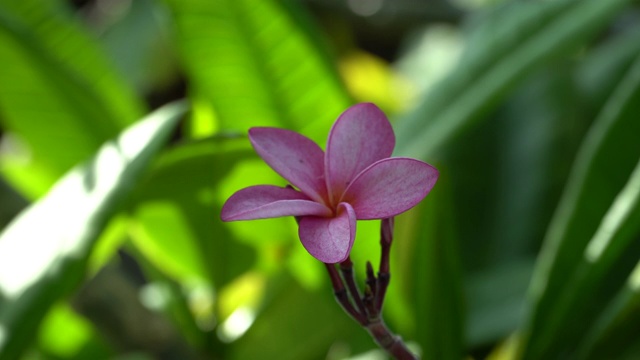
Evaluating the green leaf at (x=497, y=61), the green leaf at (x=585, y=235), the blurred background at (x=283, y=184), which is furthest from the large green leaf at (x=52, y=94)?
the green leaf at (x=585, y=235)

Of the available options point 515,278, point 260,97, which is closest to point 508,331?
point 515,278

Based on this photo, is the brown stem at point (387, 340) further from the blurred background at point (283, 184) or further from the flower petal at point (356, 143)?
the blurred background at point (283, 184)

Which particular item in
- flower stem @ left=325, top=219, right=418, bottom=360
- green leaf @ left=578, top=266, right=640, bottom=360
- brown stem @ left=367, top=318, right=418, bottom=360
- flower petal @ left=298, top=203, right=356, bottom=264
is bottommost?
green leaf @ left=578, top=266, right=640, bottom=360

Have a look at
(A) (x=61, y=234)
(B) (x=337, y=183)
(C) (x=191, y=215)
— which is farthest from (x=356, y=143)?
(C) (x=191, y=215)

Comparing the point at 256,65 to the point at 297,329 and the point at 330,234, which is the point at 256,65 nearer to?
the point at 297,329

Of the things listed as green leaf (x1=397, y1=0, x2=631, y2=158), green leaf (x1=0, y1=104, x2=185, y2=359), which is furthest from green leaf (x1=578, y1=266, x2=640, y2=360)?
green leaf (x1=0, y1=104, x2=185, y2=359)

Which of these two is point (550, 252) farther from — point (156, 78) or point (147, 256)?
point (156, 78)

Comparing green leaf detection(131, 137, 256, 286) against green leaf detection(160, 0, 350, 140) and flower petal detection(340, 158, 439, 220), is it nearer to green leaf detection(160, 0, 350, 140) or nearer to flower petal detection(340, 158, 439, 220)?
green leaf detection(160, 0, 350, 140)

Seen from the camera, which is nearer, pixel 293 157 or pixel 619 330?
pixel 293 157
